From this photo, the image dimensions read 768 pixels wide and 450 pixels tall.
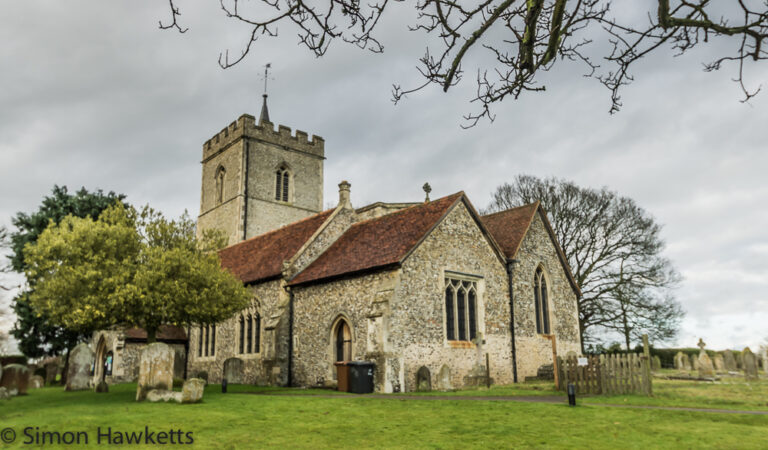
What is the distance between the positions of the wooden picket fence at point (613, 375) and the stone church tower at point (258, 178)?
28014mm

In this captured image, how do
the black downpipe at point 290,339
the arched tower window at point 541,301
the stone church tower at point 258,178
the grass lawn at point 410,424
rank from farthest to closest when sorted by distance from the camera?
the stone church tower at point 258,178, the arched tower window at point 541,301, the black downpipe at point 290,339, the grass lawn at point 410,424

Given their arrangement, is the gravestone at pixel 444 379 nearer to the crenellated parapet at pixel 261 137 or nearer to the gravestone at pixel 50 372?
the gravestone at pixel 50 372

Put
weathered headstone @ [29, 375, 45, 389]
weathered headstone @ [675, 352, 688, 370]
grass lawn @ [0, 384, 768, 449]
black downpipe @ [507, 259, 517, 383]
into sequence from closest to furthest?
1. grass lawn @ [0, 384, 768, 449]
2. black downpipe @ [507, 259, 517, 383]
3. weathered headstone @ [29, 375, 45, 389]
4. weathered headstone @ [675, 352, 688, 370]

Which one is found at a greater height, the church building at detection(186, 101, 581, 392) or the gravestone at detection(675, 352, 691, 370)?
the church building at detection(186, 101, 581, 392)

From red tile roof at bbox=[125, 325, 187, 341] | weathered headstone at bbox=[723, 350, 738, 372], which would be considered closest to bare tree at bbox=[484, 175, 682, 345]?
weathered headstone at bbox=[723, 350, 738, 372]

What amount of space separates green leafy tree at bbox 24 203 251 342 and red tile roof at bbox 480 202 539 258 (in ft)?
37.5

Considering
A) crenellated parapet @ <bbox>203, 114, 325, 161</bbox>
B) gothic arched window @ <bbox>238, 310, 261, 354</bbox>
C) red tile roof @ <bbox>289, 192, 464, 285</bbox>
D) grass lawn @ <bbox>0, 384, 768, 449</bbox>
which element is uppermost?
crenellated parapet @ <bbox>203, 114, 325, 161</bbox>

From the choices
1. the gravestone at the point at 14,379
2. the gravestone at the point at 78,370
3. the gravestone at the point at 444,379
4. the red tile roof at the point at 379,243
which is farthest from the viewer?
the gravestone at the point at 78,370

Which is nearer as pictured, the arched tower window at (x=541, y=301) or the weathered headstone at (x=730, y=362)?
the arched tower window at (x=541, y=301)

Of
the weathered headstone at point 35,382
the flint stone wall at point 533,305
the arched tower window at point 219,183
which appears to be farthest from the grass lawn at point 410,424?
the arched tower window at point 219,183

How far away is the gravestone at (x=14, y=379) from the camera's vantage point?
19281 mm

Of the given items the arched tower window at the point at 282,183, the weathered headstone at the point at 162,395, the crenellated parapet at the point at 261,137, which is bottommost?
the weathered headstone at the point at 162,395

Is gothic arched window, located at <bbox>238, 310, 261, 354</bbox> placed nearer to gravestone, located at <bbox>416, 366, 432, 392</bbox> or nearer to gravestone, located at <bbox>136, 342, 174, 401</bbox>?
gravestone, located at <bbox>136, 342, 174, 401</bbox>

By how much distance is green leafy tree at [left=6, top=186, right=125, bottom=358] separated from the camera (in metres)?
30.6
